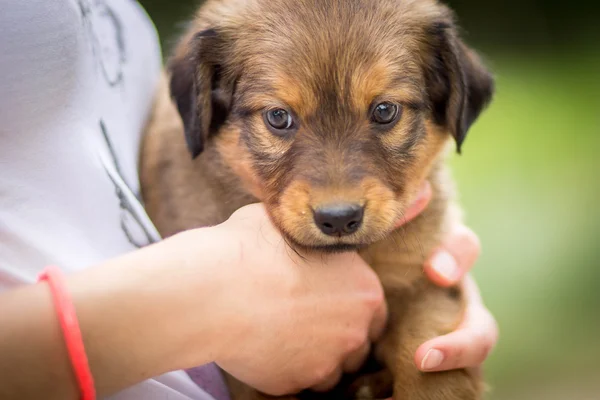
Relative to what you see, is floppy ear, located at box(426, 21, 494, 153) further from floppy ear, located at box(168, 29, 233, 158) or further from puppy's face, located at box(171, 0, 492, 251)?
floppy ear, located at box(168, 29, 233, 158)

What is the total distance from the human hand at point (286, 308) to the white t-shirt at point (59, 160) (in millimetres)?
195

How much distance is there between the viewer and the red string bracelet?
46.8 inches

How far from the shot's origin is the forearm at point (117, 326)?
1163 mm

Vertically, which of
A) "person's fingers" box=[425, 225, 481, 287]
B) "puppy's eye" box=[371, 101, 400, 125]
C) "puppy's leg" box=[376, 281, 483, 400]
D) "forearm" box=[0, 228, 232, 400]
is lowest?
"puppy's leg" box=[376, 281, 483, 400]

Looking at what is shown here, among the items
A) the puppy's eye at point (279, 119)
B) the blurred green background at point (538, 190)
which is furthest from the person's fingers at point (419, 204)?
the blurred green background at point (538, 190)

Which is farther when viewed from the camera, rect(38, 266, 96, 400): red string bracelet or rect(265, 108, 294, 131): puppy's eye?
rect(265, 108, 294, 131): puppy's eye

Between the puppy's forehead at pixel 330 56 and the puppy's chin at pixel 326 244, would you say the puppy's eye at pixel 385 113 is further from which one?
the puppy's chin at pixel 326 244

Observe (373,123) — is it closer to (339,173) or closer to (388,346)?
(339,173)

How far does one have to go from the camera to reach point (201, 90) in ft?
6.15

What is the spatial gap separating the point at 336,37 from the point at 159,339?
857 mm

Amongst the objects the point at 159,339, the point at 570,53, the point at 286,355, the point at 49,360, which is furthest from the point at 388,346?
the point at 570,53

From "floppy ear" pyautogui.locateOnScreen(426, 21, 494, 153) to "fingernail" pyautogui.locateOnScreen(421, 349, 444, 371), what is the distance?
60 cm

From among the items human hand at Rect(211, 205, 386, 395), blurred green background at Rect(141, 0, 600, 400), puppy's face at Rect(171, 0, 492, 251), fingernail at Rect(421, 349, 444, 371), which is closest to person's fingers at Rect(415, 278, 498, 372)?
fingernail at Rect(421, 349, 444, 371)

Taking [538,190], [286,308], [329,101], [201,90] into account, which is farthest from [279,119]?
[538,190]
